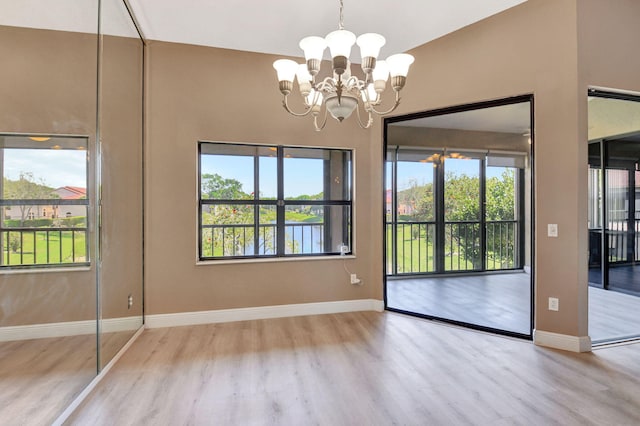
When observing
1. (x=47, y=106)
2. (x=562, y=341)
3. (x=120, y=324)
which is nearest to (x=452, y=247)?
(x=562, y=341)

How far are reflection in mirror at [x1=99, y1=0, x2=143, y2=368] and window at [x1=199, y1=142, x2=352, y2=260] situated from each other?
27.7 inches

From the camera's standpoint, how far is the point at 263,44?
3.40m

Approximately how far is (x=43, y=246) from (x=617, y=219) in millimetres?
5436

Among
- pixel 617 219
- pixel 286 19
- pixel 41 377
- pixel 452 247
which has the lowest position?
pixel 41 377

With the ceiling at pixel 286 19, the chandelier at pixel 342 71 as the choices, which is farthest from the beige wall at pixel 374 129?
the chandelier at pixel 342 71

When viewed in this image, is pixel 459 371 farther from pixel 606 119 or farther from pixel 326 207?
pixel 606 119

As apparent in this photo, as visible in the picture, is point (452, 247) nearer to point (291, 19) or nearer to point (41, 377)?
point (291, 19)

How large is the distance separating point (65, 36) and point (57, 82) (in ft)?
1.04

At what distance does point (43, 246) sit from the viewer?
5.35 feet

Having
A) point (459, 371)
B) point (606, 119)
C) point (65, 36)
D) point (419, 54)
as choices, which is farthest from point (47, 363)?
point (606, 119)

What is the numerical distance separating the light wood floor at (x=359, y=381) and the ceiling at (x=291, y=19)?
3.07 meters

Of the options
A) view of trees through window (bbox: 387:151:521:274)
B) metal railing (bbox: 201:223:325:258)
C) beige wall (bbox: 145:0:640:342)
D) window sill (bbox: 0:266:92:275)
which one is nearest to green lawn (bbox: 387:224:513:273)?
view of trees through window (bbox: 387:151:521:274)

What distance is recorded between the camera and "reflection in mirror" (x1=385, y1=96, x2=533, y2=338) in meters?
3.36

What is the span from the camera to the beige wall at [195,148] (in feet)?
11.1
